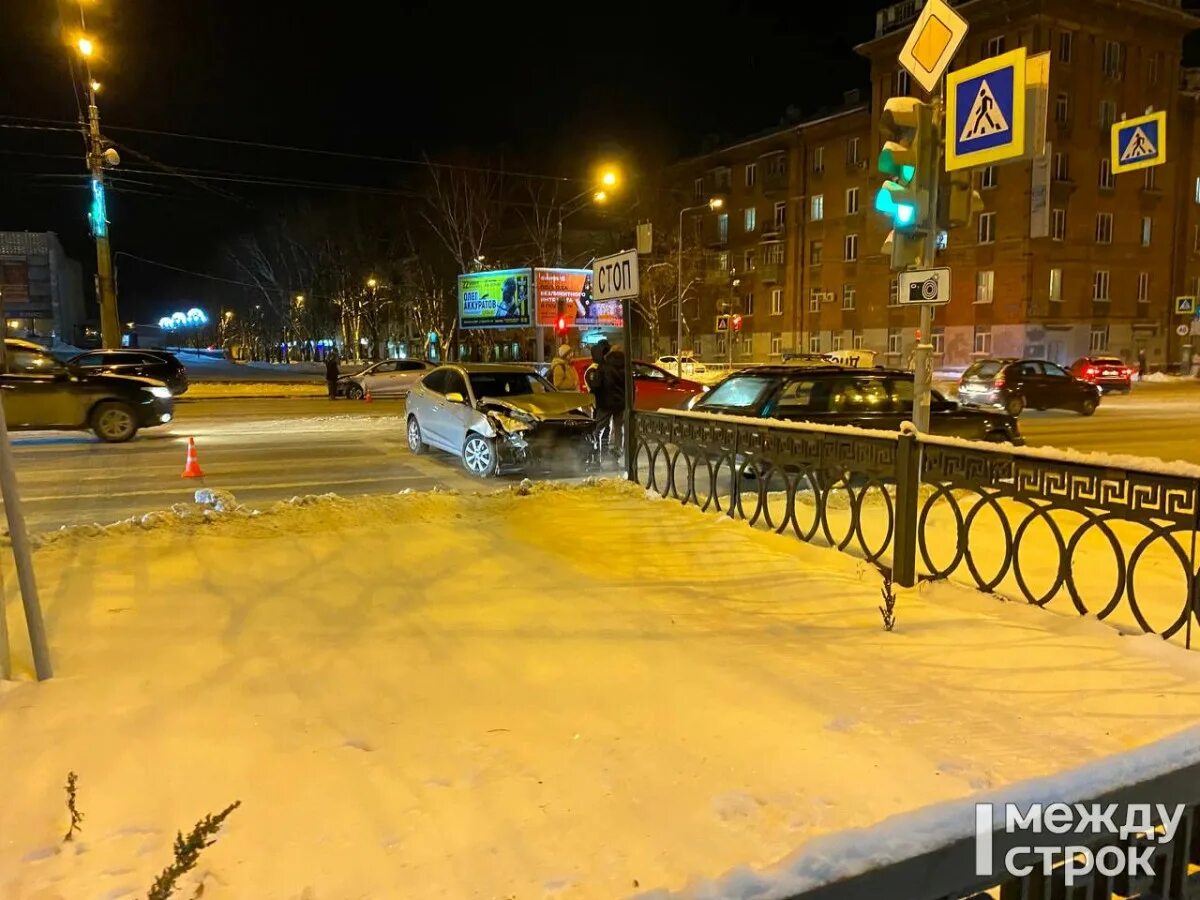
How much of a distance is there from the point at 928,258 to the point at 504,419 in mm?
5827

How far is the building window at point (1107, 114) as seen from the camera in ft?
144

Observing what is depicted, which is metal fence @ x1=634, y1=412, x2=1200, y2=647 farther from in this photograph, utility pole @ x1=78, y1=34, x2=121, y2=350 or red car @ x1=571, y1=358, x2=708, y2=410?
utility pole @ x1=78, y1=34, x2=121, y2=350

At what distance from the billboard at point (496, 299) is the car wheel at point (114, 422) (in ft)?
62.5

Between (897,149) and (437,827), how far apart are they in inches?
288

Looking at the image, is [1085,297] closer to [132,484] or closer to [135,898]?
[132,484]

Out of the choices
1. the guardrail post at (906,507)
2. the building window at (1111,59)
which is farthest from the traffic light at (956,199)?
the building window at (1111,59)

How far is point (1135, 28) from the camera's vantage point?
43750mm

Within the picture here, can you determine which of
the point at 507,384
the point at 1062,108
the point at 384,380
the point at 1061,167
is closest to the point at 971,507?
the point at 507,384

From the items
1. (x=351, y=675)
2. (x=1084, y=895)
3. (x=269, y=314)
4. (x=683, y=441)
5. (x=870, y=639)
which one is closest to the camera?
(x=1084, y=895)

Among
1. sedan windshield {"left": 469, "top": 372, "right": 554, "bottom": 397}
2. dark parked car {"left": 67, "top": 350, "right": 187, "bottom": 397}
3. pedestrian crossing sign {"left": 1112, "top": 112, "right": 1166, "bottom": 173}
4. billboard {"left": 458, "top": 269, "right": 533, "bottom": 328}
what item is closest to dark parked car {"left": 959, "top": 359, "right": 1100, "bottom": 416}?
pedestrian crossing sign {"left": 1112, "top": 112, "right": 1166, "bottom": 173}

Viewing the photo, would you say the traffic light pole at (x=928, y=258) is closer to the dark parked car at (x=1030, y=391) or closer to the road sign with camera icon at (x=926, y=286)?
the road sign with camera icon at (x=926, y=286)

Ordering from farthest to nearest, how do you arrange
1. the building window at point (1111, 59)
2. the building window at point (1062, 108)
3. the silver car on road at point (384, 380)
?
the building window at point (1111, 59) → the building window at point (1062, 108) → the silver car on road at point (384, 380)

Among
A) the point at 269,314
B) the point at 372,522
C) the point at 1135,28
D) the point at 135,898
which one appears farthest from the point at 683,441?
the point at 269,314

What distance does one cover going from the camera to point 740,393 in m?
10.4
